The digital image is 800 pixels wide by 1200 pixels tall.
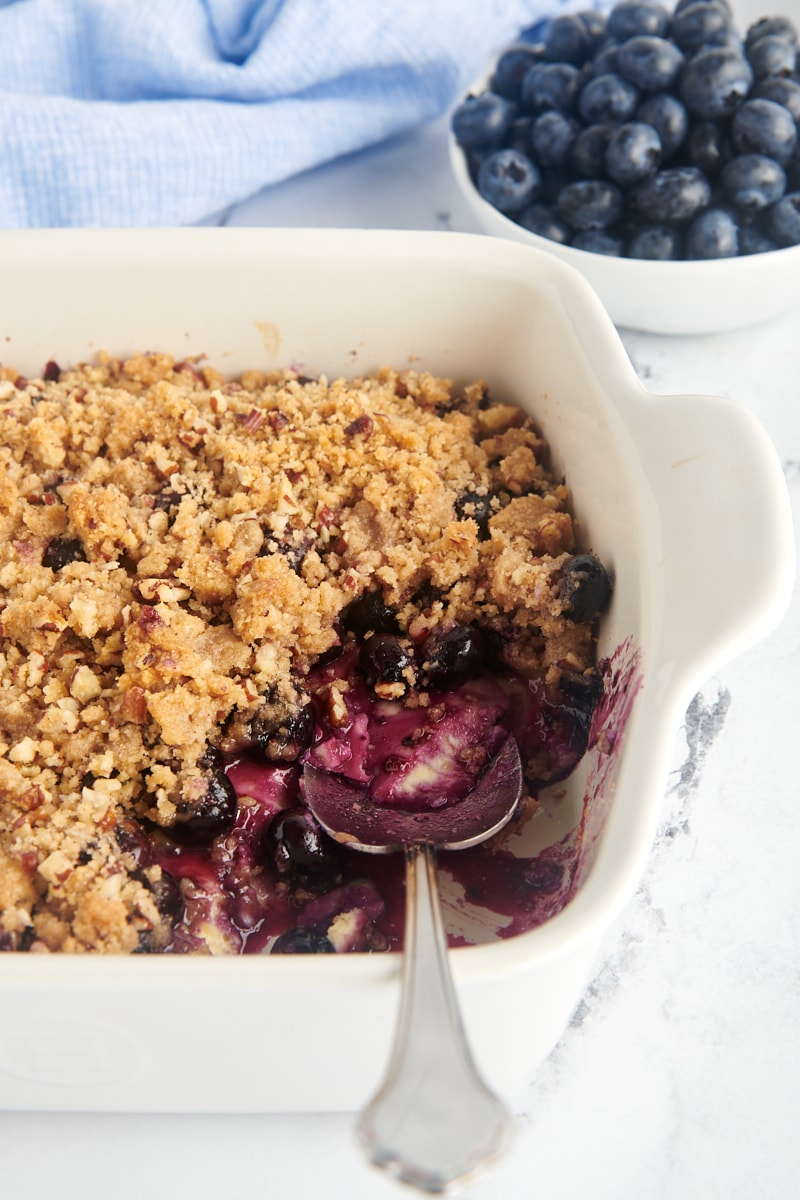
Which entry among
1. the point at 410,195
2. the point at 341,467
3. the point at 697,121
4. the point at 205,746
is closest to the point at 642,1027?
the point at 205,746

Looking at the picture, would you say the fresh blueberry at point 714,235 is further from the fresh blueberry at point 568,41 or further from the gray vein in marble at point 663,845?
the gray vein in marble at point 663,845

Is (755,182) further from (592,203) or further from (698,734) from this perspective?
(698,734)

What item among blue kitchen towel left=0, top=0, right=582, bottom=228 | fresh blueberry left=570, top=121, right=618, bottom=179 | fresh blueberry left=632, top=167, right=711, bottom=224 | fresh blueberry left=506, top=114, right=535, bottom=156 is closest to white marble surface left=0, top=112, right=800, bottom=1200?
fresh blueberry left=632, top=167, right=711, bottom=224

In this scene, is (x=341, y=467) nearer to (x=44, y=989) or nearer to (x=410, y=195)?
(x=44, y=989)

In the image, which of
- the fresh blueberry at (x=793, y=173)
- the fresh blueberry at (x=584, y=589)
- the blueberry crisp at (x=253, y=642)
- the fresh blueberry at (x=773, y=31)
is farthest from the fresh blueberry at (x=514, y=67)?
the fresh blueberry at (x=584, y=589)

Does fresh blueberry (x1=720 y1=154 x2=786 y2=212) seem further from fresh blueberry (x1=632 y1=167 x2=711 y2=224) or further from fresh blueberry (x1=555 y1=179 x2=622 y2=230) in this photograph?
fresh blueberry (x1=555 y1=179 x2=622 y2=230)

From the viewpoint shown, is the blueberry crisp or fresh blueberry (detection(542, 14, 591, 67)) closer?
the blueberry crisp

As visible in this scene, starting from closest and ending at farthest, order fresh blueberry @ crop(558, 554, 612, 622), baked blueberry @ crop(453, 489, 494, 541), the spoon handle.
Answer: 1. the spoon handle
2. fresh blueberry @ crop(558, 554, 612, 622)
3. baked blueberry @ crop(453, 489, 494, 541)

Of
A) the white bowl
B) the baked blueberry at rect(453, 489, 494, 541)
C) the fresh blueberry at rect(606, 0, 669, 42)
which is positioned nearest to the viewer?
the white bowl
